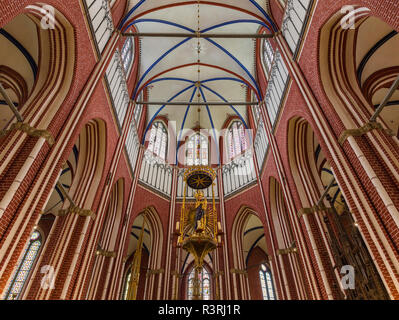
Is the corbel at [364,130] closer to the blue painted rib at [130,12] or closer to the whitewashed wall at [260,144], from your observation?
the whitewashed wall at [260,144]

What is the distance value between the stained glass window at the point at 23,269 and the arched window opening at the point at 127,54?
13.5 m

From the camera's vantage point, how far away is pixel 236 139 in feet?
63.6

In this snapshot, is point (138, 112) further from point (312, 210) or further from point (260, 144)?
point (312, 210)

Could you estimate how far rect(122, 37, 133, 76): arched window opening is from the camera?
44.1 feet

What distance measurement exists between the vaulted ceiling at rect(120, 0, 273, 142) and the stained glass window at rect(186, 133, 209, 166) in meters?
1.15

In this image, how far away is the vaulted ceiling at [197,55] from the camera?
1303 centimetres

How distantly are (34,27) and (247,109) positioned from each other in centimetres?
1324

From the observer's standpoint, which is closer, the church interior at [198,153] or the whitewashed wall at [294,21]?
the church interior at [198,153]

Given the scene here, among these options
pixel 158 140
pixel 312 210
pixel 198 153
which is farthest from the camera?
pixel 158 140

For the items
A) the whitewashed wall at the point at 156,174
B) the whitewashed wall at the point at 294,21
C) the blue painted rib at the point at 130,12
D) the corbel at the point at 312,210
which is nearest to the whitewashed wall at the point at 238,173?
the whitewashed wall at the point at 156,174

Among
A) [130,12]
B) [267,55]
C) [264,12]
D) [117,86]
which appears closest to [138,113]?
[117,86]

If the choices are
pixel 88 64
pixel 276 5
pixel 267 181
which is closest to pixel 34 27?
pixel 88 64

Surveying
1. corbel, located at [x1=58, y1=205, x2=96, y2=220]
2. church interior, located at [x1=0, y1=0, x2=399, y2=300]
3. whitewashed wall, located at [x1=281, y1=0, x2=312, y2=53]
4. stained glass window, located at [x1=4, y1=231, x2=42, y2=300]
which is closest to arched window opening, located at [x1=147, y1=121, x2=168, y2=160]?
church interior, located at [x1=0, y1=0, x2=399, y2=300]

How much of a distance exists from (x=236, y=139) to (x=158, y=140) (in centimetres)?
581
